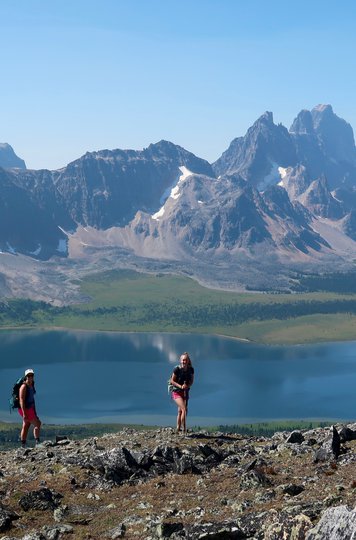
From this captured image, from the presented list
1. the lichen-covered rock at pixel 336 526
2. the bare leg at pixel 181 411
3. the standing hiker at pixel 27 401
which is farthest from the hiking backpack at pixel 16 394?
the lichen-covered rock at pixel 336 526

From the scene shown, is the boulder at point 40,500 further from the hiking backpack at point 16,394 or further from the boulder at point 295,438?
the boulder at point 295,438

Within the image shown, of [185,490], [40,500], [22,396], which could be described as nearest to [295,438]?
[185,490]

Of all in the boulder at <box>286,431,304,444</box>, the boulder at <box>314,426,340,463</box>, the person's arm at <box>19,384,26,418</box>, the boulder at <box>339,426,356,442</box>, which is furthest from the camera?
the boulder at <box>286,431,304,444</box>

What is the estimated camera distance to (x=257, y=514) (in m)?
25.3

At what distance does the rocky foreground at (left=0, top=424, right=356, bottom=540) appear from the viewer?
24091 mm

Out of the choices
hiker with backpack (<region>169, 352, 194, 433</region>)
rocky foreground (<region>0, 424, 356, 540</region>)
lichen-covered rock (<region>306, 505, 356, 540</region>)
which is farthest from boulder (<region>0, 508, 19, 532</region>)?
hiker with backpack (<region>169, 352, 194, 433</region>)

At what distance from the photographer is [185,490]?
3044cm

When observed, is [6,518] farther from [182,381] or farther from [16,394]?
[182,381]

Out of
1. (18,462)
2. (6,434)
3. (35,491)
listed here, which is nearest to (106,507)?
(35,491)

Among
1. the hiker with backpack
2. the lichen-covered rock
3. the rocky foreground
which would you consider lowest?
the rocky foreground

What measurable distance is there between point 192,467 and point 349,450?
683cm

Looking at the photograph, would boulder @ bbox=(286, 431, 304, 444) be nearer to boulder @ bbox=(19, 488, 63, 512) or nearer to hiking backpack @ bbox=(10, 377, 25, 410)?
hiking backpack @ bbox=(10, 377, 25, 410)

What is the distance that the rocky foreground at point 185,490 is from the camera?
2409 cm

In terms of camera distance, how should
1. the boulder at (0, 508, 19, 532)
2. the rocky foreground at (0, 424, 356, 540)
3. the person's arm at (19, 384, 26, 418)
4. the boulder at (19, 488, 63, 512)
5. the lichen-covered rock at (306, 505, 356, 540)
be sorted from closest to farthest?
the lichen-covered rock at (306, 505, 356, 540)
the rocky foreground at (0, 424, 356, 540)
the boulder at (0, 508, 19, 532)
the boulder at (19, 488, 63, 512)
the person's arm at (19, 384, 26, 418)
